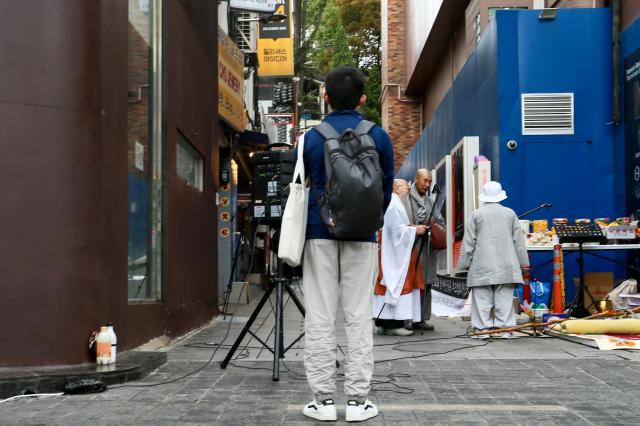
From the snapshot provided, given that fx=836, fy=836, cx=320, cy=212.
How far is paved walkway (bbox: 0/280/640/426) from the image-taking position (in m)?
4.66

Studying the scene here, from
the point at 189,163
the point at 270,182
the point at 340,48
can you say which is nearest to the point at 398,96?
the point at 340,48

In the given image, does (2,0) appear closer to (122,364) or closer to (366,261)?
(122,364)

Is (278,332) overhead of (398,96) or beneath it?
beneath

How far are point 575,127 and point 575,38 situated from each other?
1.49 metres

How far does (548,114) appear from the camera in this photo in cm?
1359

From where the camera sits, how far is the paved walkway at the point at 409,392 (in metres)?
4.66

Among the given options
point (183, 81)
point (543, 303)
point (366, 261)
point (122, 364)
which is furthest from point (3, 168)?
point (543, 303)

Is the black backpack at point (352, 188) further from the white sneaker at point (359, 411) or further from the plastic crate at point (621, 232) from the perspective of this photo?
the plastic crate at point (621, 232)

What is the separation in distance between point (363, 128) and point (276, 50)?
18.5 metres

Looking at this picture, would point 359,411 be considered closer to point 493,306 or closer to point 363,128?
point 363,128

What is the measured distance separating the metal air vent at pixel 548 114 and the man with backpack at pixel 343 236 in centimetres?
921

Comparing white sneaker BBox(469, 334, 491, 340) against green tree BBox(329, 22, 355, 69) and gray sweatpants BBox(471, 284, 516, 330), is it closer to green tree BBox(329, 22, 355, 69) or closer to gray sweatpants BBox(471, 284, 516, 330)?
gray sweatpants BBox(471, 284, 516, 330)

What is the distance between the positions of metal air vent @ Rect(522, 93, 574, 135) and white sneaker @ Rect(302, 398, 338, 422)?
32.4 ft

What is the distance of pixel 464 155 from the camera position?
14.8 m
